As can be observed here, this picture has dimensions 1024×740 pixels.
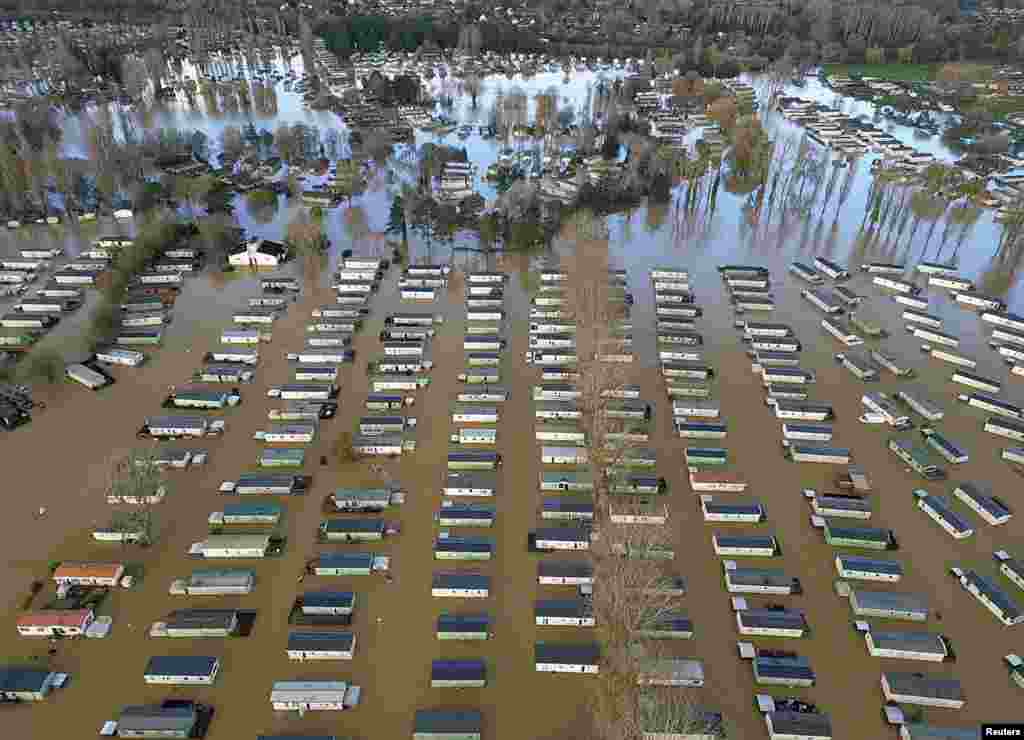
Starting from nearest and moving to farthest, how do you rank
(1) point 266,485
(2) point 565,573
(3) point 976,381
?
(2) point 565,573 < (1) point 266,485 < (3) point 976,381

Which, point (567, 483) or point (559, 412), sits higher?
point (559, 412)

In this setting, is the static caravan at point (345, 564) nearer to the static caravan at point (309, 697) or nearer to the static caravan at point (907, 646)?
the static caravan at point (309, 697)

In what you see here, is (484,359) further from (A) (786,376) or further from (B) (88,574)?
(B) (88,574)

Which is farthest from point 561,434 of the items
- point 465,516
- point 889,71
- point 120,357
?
point 889,71

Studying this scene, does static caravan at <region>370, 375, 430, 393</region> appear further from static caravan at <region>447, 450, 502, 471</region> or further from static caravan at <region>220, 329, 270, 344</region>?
static caravan at <region>220, 329, 270, 344</region>

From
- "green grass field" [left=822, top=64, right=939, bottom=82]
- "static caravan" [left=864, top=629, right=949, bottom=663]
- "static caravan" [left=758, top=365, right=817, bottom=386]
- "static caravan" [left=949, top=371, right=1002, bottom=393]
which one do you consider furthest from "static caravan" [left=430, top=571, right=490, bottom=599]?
"green grass field" [left=822, top=64, right=939, bottom=82]

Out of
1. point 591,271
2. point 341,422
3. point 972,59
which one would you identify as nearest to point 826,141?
point 591,271
